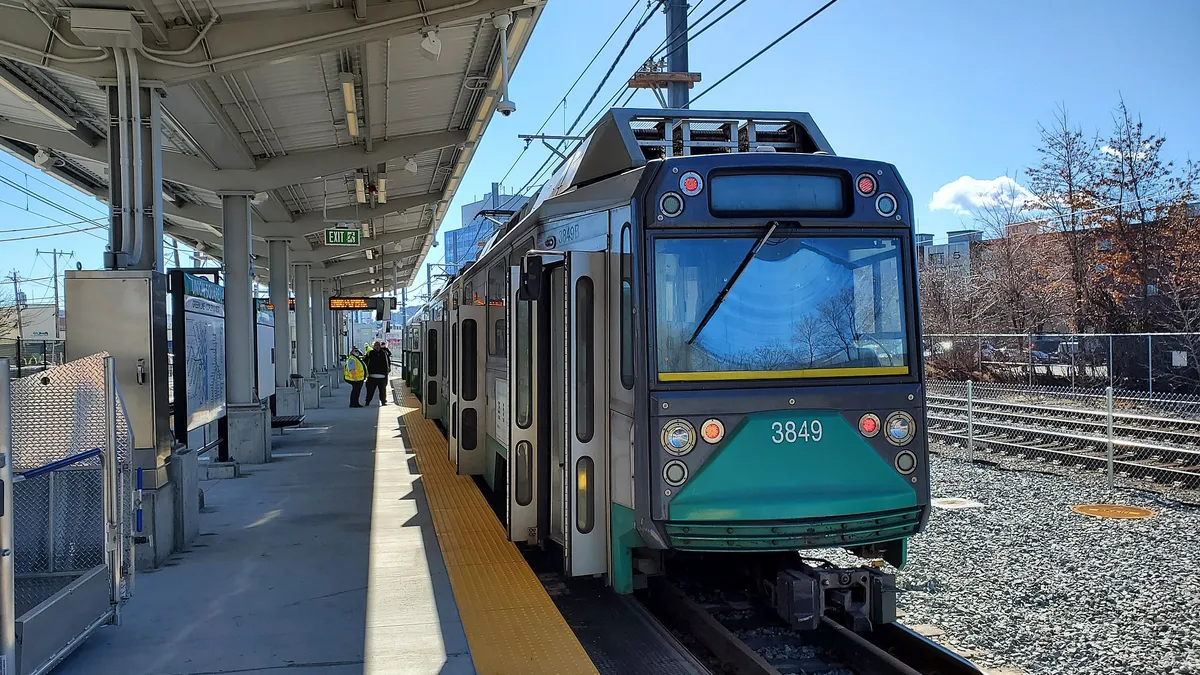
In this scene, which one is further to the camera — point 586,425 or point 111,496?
point 586,425

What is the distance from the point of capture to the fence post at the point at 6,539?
3721 millimetres

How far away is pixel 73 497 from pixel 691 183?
3.86 m

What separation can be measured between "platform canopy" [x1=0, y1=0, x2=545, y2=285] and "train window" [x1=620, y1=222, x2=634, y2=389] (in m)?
3.85

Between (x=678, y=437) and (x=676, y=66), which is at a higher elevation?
(x=676, y=66)

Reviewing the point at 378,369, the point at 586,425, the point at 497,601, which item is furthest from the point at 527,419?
the point at 378,369

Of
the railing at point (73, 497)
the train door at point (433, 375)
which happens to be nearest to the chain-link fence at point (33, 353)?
the train door at point (433, 375)

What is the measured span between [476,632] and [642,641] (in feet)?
3.17

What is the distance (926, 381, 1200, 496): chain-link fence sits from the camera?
439 inches

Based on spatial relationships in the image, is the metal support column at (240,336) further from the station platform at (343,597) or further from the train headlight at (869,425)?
the train headlight at (869,425)

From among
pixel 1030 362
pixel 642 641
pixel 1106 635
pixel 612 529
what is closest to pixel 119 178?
pixel 612 529

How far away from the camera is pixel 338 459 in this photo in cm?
1320

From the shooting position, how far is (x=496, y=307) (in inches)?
329

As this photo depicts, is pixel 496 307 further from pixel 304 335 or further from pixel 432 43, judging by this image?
pixel 304 335

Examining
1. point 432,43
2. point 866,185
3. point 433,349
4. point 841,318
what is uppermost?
point 432,43
